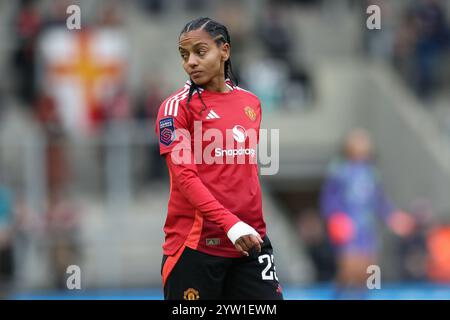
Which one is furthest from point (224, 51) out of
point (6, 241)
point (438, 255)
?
point (438, 255)

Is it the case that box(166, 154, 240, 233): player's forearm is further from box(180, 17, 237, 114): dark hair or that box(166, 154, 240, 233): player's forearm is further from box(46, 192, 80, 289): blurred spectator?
box(46, 192, 80, 289): blurred spectator

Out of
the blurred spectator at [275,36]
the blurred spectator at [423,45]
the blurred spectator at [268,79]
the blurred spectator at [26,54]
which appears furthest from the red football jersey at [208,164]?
the blurred spectator at [423,45]

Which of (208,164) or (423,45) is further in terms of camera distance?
(423,45)

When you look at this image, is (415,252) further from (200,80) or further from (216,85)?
(200,80)

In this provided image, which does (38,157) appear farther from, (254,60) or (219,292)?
(219,292)

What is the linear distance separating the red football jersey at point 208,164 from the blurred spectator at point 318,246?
10.3m

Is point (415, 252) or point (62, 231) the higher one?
point (62, 231)

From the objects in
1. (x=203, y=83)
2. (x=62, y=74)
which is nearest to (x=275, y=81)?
(x=62, y=74)

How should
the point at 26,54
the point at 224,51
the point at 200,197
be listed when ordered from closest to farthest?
the point at 200,197, the point at 224,51, the point at 26,54

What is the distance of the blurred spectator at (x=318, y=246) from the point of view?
16781mm

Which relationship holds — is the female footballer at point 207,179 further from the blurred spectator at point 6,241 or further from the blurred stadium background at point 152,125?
the blurred spectator at point 6,241

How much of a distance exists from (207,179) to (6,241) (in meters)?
9.32

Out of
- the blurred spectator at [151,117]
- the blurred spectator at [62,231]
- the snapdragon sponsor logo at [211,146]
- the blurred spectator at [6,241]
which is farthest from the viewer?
the blurred spectator at [151,117]

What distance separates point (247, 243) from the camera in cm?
624
